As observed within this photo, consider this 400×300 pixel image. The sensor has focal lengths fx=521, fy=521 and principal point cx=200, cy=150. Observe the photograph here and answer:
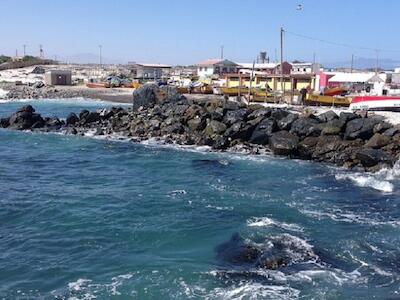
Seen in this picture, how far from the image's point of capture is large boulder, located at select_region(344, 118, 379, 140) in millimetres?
31125

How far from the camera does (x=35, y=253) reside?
15.7 meters

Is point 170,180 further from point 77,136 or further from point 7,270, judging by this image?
point 77,136

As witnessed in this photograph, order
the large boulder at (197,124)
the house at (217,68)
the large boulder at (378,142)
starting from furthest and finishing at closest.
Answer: the house at (217,68), the large boulder at (197,124), the large boulder at (378,142)

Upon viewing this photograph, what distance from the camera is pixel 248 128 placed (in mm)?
35125

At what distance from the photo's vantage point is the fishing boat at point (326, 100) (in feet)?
143

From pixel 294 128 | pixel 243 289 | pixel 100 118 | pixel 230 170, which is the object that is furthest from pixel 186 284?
pixel 100 118

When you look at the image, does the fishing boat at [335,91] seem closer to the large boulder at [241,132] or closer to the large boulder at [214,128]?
the large boulder at [214,128]

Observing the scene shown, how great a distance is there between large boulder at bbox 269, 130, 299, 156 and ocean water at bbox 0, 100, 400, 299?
3.13ft

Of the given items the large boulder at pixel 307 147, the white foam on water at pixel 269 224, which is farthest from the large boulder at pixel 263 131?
the white foam on water at pixel 269 224

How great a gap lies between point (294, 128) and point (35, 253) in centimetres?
2168

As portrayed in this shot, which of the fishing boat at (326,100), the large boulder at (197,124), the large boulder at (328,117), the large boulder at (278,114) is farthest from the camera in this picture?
the fishing boat at (326,100)

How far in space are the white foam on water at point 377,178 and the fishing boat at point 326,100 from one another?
17.0m

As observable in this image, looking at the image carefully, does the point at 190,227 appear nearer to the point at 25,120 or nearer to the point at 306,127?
the point at 306,127

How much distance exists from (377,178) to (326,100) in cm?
1900
